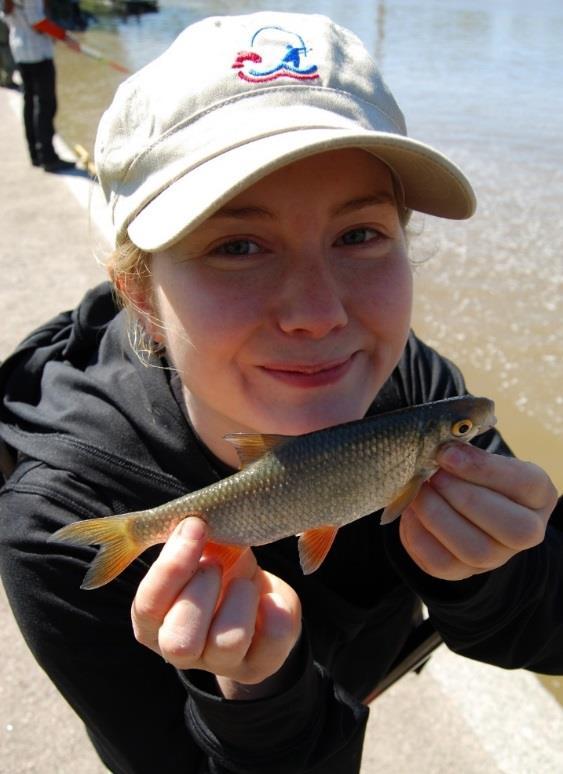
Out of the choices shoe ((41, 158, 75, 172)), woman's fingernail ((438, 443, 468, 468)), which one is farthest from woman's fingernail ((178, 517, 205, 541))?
shoe ((41, 158, 75, 172))

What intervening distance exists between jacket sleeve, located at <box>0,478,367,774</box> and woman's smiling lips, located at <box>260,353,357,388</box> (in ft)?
1.95

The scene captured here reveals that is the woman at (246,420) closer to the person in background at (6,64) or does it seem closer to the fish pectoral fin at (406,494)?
the fish pectoral fin at (406,494)

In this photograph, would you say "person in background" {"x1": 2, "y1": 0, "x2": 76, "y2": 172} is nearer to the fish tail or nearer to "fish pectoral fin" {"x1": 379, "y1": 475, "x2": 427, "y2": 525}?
the fish tail

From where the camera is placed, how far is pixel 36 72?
8.41 meters

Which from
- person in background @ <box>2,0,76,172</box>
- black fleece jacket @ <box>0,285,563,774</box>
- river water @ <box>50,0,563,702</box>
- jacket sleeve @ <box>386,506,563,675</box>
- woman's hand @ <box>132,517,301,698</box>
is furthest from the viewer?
person in background @ <box>2,0,76,172</box>

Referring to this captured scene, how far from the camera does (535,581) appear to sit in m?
2.00

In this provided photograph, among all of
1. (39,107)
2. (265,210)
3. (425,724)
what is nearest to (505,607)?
(425,724)

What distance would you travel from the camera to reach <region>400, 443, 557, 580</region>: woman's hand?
154 cm

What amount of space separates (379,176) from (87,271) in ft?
13.9

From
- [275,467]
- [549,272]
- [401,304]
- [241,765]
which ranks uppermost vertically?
[401,304]

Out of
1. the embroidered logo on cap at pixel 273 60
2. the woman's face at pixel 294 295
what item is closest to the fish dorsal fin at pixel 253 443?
the woman's face at pixel 294 295

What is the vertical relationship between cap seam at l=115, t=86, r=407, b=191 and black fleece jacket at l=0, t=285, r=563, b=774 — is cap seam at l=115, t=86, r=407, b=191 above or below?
above

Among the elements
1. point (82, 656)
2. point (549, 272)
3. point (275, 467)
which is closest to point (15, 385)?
point (82, 656)

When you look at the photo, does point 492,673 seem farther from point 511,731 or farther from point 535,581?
point 535,581
